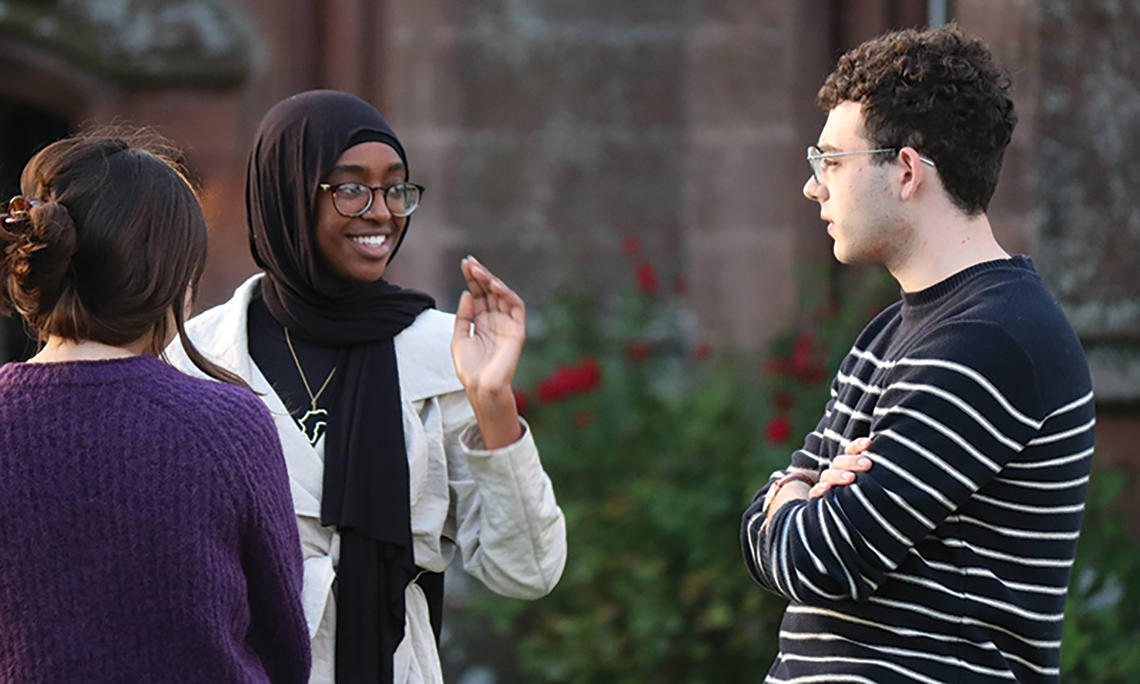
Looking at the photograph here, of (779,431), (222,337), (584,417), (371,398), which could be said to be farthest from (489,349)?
(584,417)

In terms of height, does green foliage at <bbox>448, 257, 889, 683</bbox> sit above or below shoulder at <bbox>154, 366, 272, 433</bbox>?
below

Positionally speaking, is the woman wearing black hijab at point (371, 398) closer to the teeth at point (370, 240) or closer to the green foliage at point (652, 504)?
the teeth at point (370, 240)

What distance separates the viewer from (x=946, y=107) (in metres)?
2.03

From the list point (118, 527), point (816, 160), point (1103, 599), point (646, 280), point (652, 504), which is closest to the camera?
point (118, 527)

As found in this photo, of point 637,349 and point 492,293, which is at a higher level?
point 492,293

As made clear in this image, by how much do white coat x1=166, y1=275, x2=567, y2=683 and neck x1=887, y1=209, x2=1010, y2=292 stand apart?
0.67 metres

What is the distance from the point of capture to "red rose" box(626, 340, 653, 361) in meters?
4.75

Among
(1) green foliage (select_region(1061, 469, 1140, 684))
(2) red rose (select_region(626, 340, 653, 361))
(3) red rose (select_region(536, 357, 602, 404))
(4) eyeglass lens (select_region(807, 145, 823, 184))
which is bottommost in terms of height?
(1) green foliage (select_region(1061, 469, 1140, 684))

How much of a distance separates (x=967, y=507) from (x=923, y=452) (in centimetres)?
11

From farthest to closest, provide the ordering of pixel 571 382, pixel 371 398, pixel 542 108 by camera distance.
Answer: pixel 542 108 < pixel 571 382 < pixel 371 398

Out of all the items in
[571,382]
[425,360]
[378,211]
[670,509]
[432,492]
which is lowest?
[670,509]

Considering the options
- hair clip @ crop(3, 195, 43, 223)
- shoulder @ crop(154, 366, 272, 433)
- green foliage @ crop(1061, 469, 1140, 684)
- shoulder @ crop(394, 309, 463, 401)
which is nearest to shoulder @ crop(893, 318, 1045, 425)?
shoulder @ crop(394, 309, 463, 401)

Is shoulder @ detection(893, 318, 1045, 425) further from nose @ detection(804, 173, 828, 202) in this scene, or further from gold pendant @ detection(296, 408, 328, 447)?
gold pendant @ detection(296, 408, 328, 447)

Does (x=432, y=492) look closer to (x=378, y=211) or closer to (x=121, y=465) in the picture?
(x=378, y=211)
